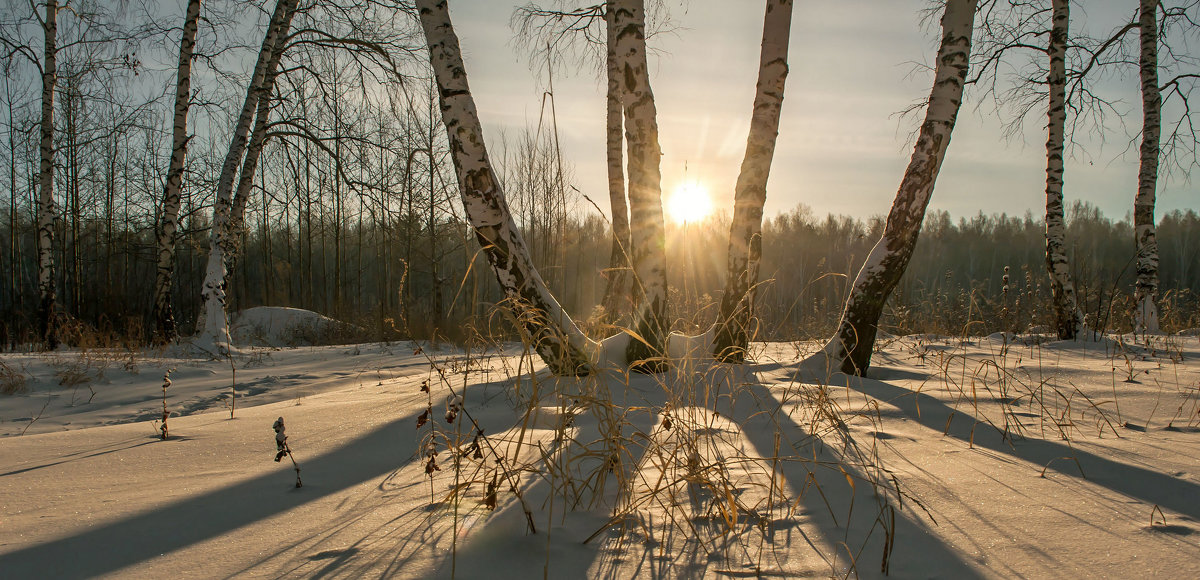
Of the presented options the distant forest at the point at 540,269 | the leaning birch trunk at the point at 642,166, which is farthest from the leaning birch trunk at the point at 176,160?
the leaning birch trunk at the point at 642,166

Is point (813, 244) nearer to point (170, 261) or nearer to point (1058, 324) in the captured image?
point (1058, 324)

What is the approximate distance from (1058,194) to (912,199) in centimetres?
533

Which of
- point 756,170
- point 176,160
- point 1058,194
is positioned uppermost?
point 176,160

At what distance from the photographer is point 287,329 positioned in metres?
12.5

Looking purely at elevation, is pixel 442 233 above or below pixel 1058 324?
above

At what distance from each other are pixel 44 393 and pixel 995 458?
577cm

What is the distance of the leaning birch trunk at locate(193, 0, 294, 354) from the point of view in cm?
761

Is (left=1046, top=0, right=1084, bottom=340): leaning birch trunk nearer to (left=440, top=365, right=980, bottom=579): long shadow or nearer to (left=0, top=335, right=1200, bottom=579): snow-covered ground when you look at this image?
(left=0, top=335, right=1200, bottom=579): snow-covered ground

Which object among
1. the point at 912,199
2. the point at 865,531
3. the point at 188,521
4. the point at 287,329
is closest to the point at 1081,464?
the point at 865,531

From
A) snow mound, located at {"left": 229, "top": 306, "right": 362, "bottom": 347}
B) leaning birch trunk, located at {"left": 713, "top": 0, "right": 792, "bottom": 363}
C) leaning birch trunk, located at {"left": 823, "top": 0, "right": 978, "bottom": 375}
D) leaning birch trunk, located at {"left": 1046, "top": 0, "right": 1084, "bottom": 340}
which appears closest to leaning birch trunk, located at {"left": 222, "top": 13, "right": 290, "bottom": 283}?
snow mound, located at {"left": 229, "top": 306, "right": 362, "bottom": 347}

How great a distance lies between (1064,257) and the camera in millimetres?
6969

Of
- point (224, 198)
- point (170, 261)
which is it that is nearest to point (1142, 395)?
point (224, 198)

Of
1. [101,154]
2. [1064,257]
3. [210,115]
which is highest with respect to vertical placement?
[101,154]

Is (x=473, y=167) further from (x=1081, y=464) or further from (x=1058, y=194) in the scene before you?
(x=1058, y=194)
